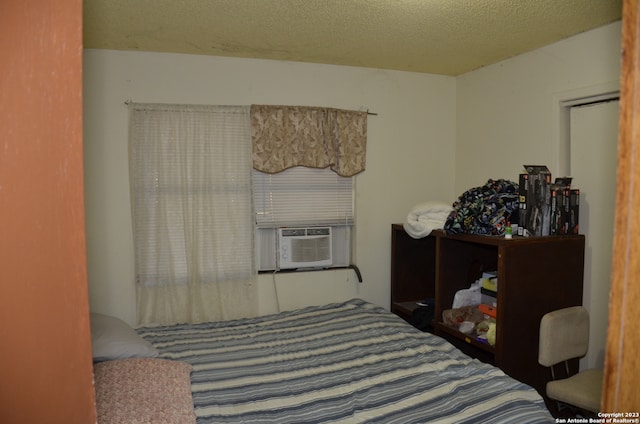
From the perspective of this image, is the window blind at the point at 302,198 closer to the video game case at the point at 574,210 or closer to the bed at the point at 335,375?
the bed at the point at 335,375

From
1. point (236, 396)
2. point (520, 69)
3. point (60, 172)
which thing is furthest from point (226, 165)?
point (60, 172)

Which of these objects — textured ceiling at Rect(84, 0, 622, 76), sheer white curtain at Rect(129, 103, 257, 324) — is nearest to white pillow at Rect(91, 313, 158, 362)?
sheer white curtain at Rect(129, 103, 257, 324)

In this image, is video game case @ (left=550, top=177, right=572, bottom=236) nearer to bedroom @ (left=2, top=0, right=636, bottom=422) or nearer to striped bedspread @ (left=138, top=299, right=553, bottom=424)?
bedroom @ (left=2, top=0, right=636, bottom=422)

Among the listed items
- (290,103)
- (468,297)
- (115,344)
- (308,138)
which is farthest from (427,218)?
(115,344)

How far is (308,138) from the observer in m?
3.20

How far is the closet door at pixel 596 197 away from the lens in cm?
244

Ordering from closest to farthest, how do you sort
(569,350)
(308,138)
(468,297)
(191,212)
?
1. (569,350)
2. (468,297)
3. (191,212)
4. (308,138)

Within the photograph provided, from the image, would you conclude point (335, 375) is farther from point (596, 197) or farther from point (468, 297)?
point (596, 197)

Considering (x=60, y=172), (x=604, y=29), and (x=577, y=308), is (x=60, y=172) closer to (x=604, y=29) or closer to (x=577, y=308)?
(x=577, y=308)

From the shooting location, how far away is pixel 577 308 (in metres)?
2.36

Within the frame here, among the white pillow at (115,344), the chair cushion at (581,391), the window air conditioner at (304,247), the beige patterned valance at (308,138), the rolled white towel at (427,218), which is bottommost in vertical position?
the chair cushion at (581,391)

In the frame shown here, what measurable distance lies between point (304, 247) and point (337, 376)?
1.37 meters

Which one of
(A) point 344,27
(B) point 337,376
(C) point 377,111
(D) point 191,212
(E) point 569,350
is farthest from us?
(C) point 377,111

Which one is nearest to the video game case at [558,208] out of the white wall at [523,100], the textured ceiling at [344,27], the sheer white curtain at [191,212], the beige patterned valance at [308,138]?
the white wall at [523,100]
